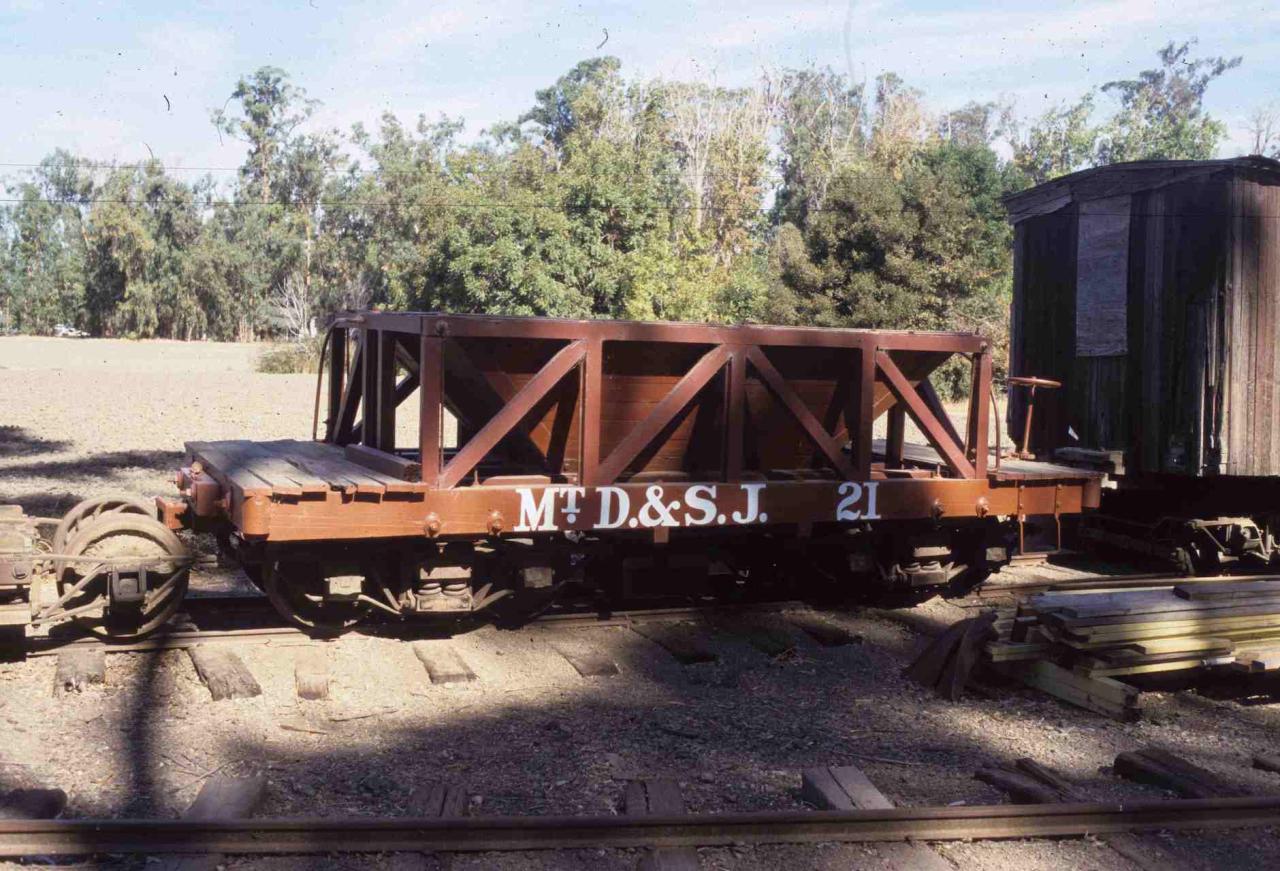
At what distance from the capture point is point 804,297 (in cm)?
3127

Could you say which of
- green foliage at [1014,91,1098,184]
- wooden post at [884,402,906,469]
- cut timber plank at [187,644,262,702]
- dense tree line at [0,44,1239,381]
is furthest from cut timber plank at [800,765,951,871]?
green foliage at [1014,91,1098,184]

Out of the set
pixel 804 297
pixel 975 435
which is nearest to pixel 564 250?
pixel 804 297

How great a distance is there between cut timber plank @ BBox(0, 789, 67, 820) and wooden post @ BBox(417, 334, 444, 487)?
9.79ft

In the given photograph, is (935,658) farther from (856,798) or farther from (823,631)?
(856,798)

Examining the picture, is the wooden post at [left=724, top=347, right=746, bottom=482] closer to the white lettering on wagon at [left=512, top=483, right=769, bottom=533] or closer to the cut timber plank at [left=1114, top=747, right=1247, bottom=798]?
the white lettering on wagon at [left=512, top=483, right=769, bottom=533]

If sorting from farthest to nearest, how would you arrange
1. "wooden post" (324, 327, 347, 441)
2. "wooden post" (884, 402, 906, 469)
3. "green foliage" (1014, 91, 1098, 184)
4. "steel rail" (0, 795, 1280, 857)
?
"green foliage" (1014, 91, 1098, 184) < "wooden post" (884, 402, 906, 469) < "wooden post" (324, 327, 347, 441) < "steel rail" (0, 795, 1280, 857)

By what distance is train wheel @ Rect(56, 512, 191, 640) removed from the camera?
23.9 ft

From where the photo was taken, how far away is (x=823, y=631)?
8.47 m

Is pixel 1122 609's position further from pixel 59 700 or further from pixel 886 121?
pixel 886 121

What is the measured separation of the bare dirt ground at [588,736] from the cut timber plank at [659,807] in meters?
0.09

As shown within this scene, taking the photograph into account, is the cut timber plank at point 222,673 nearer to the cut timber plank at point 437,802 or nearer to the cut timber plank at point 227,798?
the cut timber plank at point 227,798

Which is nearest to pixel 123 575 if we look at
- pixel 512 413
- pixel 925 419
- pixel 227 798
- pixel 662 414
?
pixel 512 413

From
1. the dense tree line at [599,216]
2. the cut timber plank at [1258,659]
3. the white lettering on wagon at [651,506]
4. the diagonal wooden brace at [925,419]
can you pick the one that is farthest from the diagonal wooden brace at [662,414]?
the dense tree line at [599,216]

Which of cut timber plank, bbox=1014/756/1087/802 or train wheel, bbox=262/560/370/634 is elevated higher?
train wheel, bbox=262/560/370/634
